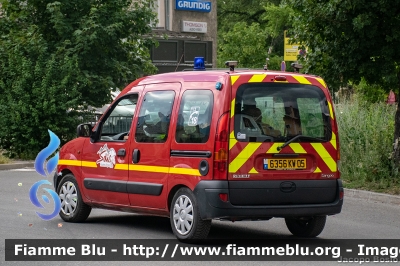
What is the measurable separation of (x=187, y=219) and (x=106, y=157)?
191 cm

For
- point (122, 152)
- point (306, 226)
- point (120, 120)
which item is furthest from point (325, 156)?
point (120, 120)

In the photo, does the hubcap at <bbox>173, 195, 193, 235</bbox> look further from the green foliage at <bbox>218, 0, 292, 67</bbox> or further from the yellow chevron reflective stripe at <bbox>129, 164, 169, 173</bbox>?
the green foliage at <bbox>218, 0, 292, 67</bbox>

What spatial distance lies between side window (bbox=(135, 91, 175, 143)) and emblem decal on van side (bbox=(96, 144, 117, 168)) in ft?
1.81

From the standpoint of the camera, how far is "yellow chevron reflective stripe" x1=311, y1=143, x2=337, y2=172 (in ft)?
34.9

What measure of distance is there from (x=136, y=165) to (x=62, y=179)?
185 cm

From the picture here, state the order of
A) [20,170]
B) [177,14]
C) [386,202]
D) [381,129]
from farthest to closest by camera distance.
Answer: [177,14]
[20,170]
[381,129]
[386,202]

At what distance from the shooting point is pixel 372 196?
16.3 meters

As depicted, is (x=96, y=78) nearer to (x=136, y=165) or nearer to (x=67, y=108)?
(x=67, y=108)

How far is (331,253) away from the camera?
9992 millimetres

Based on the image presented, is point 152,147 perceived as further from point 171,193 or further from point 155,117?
point 171,193

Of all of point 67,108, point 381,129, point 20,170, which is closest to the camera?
point 381,129

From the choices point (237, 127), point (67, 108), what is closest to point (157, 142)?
point (237, 127)

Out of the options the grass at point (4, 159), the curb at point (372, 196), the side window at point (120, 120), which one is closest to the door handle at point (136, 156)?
the side window at point (120, 120)

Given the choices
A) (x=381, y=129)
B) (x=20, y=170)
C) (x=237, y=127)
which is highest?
(x=237, y=127)
